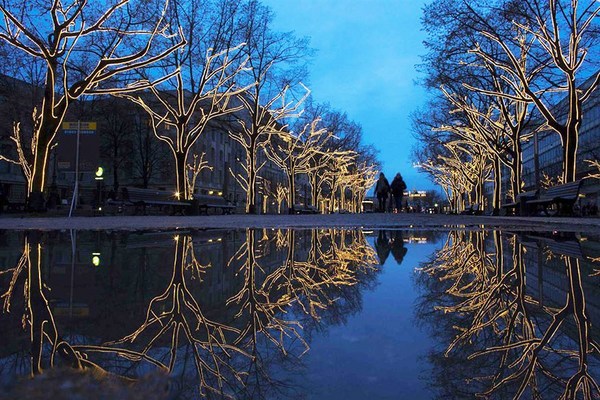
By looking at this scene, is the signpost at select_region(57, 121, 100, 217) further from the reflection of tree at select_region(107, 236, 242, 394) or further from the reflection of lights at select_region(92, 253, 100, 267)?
the reflection of tree at select_region(107, 236, 242, 394)

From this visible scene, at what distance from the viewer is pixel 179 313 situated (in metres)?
2.36

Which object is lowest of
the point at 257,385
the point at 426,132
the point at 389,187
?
the point at 257,385

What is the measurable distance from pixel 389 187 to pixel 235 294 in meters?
32.6

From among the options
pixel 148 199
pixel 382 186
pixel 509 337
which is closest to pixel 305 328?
pixel 509 337

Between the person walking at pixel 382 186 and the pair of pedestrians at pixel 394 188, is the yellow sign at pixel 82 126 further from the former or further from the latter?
the person walking at pixel 382 186

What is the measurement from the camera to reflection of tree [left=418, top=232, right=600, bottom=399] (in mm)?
1466

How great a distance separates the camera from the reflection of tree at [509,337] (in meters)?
1.47

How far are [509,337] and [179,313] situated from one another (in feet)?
4.95

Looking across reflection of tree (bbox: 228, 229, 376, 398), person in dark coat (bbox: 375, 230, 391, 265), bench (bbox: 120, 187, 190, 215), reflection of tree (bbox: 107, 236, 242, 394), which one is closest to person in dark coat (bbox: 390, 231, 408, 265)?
person in dark coat (bbox: 375, 230, 391, 265)

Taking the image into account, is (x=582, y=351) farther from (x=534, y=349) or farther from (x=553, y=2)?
(x=553, y=2)

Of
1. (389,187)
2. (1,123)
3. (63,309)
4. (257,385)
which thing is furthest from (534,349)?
(1,123)

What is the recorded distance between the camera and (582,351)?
69.2 inches

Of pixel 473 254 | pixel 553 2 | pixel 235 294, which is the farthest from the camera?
pixel 553 2

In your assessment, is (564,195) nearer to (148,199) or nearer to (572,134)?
(572,134)
